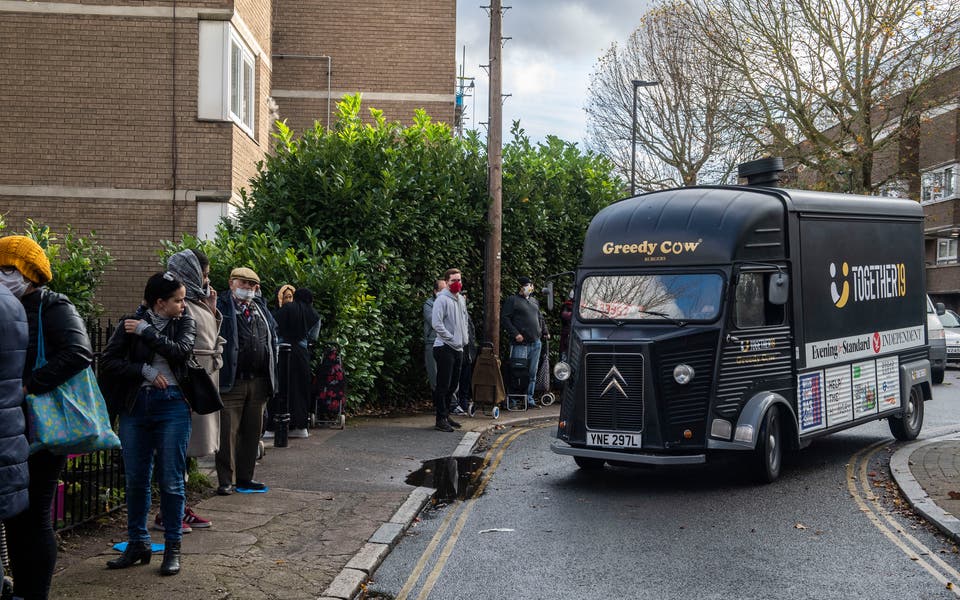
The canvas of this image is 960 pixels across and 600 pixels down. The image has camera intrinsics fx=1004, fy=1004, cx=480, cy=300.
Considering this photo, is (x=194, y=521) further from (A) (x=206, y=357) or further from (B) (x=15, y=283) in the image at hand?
(B) (x=15, y=283)

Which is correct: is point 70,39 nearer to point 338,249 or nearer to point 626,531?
point 338,249

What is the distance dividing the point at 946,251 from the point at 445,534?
132 ft

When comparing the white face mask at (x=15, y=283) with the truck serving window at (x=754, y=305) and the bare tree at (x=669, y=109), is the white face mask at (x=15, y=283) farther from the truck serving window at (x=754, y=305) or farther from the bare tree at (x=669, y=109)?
the bare tree at (x=669, y=109)

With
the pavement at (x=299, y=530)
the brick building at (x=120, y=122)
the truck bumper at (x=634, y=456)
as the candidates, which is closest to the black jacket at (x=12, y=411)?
the pavement at (x=299, y=530)

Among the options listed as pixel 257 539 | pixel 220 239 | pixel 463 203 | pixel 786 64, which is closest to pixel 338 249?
pixel 220 239

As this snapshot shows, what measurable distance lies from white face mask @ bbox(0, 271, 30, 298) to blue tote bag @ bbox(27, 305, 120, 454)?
0.43 ft

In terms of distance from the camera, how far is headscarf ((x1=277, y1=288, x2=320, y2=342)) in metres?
11.5

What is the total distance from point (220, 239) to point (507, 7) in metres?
6.36

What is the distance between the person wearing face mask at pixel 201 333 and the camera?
22.2 ft

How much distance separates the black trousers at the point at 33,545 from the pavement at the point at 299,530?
1008 millimetres

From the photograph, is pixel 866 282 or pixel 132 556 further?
pixel 866 282

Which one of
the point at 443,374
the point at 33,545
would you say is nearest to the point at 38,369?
the point at 33,545

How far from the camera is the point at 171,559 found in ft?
20.4

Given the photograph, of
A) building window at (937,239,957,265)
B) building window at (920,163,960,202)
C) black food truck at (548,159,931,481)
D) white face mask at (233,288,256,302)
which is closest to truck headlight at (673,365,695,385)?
black food truck at (548,159,931,481)
